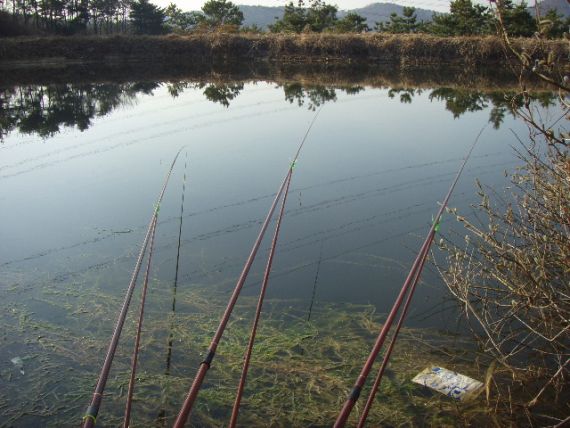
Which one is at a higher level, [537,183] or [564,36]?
[564,36]

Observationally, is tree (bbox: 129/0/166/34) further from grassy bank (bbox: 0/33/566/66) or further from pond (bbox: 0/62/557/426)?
pond (bbox: 0/62/557/426)

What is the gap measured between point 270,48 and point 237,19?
10350 millimetres

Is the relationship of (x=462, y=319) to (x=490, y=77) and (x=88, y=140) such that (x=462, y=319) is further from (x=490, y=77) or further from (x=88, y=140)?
(x=490, y=77)

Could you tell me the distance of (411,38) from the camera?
20203mm

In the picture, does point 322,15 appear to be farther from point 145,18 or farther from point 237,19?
point 145,18

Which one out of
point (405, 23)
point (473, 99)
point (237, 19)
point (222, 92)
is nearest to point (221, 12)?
point (237, 19)

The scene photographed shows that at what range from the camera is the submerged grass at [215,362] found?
2.71 metres

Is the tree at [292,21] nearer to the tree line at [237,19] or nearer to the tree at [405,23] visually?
the tree line at [237,19]

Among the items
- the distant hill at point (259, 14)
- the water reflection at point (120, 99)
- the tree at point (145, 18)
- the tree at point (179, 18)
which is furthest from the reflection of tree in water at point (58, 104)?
the distant hill at point (259, 14)

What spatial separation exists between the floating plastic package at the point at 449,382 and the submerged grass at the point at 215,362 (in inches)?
2.0

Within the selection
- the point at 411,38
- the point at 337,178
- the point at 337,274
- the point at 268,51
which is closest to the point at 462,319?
the point at 337,274

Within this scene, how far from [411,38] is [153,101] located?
36.5 ft

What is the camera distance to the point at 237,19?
104 ft

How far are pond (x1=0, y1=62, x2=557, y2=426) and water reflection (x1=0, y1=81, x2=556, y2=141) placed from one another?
189 millimetres
